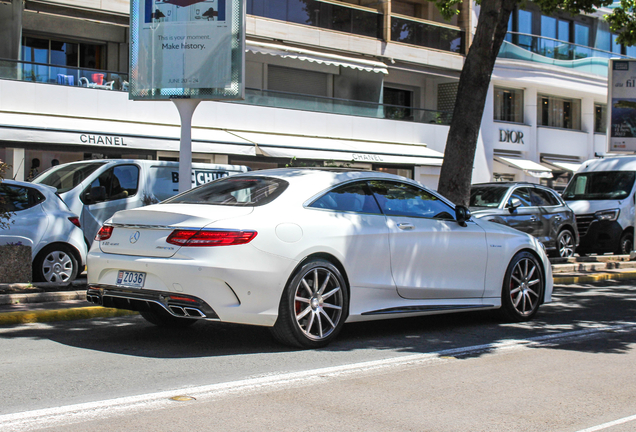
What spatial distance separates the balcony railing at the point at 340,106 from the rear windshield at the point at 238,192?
1767 centimetres

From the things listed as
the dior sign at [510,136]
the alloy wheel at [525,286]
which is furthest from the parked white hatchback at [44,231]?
the dior sign at [510,136]

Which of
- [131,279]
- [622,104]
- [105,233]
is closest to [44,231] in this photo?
[105,233]

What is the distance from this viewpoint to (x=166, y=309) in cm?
603

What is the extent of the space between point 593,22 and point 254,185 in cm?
3507

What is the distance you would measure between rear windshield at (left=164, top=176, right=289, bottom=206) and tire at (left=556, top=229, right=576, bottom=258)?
10.6m

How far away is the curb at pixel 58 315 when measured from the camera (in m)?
7.69

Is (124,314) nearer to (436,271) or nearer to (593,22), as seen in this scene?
(436,271)

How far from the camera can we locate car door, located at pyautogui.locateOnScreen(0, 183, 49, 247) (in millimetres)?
10125

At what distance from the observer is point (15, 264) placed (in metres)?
9.38

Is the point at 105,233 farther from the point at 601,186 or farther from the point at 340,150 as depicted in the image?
the point at 340,150

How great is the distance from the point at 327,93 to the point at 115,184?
1720cm

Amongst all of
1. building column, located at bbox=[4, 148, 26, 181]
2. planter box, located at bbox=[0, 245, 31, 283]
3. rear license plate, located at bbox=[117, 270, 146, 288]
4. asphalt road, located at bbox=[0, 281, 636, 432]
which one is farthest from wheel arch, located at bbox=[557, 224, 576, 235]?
building column, located at bbox=[4, 148, 26, 181]

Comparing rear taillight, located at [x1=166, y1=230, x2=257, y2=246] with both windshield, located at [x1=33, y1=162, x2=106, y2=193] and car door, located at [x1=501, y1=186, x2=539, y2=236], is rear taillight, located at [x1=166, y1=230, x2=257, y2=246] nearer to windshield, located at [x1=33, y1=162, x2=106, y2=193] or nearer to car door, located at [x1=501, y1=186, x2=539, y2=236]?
windshield, located at [x1=33, y1=162, x2=106, y2=193]

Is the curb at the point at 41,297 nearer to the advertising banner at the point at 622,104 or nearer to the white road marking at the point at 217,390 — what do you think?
the white road marking at the point at 217,390
